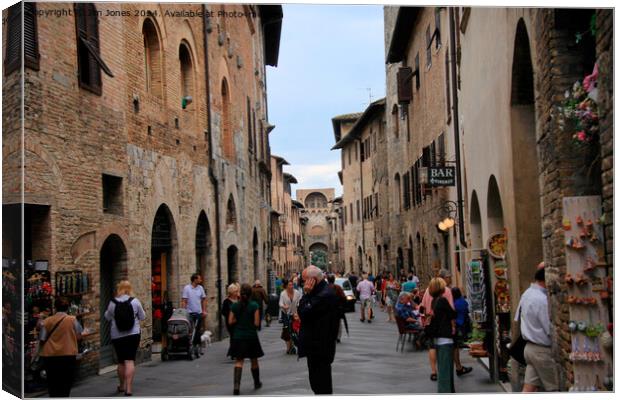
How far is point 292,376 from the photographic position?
41.4 feet

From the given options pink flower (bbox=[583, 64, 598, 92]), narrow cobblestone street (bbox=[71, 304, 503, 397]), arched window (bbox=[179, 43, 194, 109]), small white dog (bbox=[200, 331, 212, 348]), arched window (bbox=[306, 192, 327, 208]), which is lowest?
narrow cobblestone street (bbox=[71, 304, 503, 397])

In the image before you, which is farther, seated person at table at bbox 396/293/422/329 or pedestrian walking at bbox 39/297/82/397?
seated person at table at bbox 396/293/422/329

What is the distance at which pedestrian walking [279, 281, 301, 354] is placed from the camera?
15922 mm

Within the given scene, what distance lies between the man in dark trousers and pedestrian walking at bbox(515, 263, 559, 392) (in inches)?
73.9

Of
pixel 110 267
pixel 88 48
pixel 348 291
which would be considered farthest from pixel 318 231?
pixel 88 48

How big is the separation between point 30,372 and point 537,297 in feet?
18.3

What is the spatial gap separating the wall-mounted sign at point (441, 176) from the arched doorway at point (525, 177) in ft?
21.0

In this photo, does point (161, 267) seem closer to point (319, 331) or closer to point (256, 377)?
point (256, 377)

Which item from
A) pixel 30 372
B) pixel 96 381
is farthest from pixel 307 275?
pixel 96 381

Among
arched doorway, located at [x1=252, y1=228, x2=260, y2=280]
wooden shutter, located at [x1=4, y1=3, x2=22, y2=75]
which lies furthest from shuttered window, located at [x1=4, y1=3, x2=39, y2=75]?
Result: arched doorway, located at [x1=252, y1=228, x2=260, y2=280]

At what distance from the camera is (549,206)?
29.4ft

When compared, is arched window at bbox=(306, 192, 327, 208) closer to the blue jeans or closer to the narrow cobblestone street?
the narrow cobblestone street

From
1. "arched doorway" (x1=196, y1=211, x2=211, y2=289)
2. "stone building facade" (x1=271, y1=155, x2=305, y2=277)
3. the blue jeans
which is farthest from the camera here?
"stone building facade" (x1=271, y1=155, x2=305, y2=277)

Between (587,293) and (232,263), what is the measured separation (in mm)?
15901
